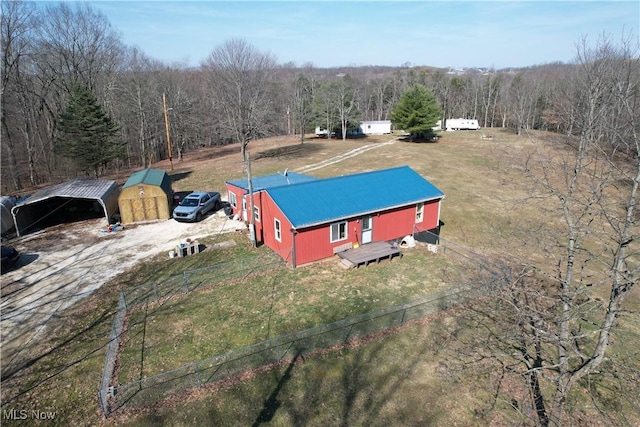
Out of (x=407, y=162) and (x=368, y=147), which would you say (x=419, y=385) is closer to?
(x=407, y=162)

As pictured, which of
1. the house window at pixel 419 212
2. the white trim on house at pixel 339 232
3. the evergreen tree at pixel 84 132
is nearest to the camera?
the white trim on house at pixel 339 232

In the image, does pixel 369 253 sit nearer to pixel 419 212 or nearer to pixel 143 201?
pixel 419 212

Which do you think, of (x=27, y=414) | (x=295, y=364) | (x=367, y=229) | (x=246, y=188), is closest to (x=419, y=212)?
(x=367, y=229)

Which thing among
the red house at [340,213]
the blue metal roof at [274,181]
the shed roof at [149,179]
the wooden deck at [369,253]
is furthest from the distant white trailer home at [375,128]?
the wooden deck at [369,253]

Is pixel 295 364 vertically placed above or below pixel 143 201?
below

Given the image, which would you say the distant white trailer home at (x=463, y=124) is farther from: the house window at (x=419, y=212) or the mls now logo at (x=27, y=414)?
the mls now logo at (x=27, y=414)

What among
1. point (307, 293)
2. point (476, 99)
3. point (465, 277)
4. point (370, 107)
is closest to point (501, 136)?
point (476, 99)
